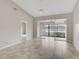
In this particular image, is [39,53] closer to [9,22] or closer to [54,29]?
[9,22]

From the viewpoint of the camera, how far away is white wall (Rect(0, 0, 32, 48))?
5.99 metres

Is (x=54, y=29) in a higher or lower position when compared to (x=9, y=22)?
lower

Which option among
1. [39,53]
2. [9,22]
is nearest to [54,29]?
[9,22]

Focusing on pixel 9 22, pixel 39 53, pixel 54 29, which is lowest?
pixel 39 53

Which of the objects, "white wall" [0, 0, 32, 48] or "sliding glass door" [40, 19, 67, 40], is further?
"sliding glass door" [40, 19, 67, 40]

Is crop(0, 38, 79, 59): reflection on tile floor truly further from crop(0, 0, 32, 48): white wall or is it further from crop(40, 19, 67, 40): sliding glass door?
crop(40, 19, 67, 40): sliding glass door

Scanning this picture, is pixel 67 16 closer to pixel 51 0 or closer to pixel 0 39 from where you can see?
pixel 51 0

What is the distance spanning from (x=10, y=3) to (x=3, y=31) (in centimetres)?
232

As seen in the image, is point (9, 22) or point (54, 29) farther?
point (54, 29)

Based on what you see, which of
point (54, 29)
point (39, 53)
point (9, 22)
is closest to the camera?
point (39, 53)

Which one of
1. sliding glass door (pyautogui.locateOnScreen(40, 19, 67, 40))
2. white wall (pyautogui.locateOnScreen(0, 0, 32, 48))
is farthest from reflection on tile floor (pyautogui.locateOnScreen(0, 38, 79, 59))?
sliding glass door (pyautogui.locateOnScreen(40, 19, 67, 40))

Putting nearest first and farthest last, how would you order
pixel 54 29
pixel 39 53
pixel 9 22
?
pixel 39 53 < pixel 9 22 < pixel 54 29

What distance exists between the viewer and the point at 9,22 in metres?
6.68

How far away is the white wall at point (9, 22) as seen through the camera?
19.7ft
